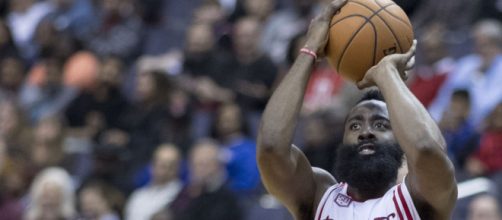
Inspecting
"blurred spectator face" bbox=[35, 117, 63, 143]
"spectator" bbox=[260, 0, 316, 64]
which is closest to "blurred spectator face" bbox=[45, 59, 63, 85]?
"blurred spectator face" bbox=[35, 117, 63, 143]

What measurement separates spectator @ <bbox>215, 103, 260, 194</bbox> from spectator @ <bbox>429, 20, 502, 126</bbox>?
1453mm

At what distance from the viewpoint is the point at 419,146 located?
4305mm

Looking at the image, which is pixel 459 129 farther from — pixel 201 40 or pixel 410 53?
pixel 410 53

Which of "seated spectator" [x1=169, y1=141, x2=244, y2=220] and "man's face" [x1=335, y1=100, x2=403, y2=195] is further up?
"seated spectator" [x1=169, y1=141, x2=244, y2=220]

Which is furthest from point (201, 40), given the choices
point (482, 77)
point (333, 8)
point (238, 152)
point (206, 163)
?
point (333, 8)

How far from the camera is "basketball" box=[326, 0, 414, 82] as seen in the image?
15.6 feet

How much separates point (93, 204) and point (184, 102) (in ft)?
4.53

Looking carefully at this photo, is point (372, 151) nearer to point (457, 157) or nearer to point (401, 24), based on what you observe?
point (401, 24)

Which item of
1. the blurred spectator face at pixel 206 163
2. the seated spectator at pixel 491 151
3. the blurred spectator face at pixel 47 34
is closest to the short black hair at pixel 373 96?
the seated spectator at pixel 491 151

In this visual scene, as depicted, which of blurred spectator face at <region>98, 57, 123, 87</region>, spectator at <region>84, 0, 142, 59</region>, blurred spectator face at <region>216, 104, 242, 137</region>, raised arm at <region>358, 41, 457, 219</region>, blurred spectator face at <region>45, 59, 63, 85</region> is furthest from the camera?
spectator at <region>84, 0, 142, 59</region>

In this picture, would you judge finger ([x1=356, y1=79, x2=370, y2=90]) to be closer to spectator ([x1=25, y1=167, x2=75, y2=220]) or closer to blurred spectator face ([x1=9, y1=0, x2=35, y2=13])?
spectator ([x1=25, y1=167, x2=75, y2=220])

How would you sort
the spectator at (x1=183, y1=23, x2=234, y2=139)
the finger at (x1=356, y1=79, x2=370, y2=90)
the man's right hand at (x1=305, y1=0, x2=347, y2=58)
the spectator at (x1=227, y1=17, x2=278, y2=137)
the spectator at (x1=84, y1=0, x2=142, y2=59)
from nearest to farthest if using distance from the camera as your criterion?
the finger at (x1=356, y1=79, x2=370, y2=90) → the man's right hand at (x1=305, y1=0, x2=347, y2=58) → the spectator at (x1=227, y1=17, x2=278, y2=137) → the spectator at (x1=183, y1=23, x2=234, y2=139) → the spectator at (x1=84, y1=0, x2=142, y2=59)

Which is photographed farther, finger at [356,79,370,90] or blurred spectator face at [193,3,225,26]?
blurred spectator face at [193,3,225,26]

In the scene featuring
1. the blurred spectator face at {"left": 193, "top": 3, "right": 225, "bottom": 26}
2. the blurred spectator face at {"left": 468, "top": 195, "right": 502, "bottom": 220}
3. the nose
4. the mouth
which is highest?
the blurred spectator face at {"left": 193, "top": 3, "right": 225, "bottom": 26}
